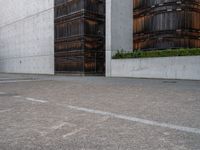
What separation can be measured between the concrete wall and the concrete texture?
38.5 feet

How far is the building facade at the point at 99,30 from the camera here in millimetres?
21984

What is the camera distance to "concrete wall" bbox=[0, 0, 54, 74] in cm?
3125

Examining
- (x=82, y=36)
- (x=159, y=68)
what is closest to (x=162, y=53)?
(x=159, y=68)

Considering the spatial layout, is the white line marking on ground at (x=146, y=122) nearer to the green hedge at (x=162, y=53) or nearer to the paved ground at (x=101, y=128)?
the paved ground at (x=101, y=128)

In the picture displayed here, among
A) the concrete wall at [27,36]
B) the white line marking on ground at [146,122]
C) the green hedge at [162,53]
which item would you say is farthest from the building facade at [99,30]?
the white line marking on ground at [146,122]

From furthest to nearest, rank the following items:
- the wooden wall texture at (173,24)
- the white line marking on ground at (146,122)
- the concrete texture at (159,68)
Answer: the wooden wall texture at (173,24) < the concrete texture at (159,68) < the white line marking on ground at (146,122)

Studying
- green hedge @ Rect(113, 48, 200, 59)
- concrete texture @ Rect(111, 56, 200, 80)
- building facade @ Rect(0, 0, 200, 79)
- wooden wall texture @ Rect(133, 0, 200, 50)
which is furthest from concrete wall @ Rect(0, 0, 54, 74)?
wooden wall texture @ Rect(133, 0, 200, 50)

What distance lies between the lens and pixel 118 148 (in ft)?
11.4

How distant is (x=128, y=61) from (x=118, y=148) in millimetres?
18575

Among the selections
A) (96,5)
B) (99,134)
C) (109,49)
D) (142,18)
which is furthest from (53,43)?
(99,134)

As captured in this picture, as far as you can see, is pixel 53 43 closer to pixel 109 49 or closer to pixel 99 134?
pixel 109 49

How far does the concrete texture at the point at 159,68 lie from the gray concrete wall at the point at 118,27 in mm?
1651

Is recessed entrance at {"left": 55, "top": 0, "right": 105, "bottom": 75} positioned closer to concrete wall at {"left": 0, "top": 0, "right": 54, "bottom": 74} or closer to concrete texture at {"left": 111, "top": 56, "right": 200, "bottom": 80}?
concrete wall at {"left": 0, "top": 0, "right": 54, "bottom": 74}

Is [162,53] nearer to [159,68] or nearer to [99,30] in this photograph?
[159,68]
